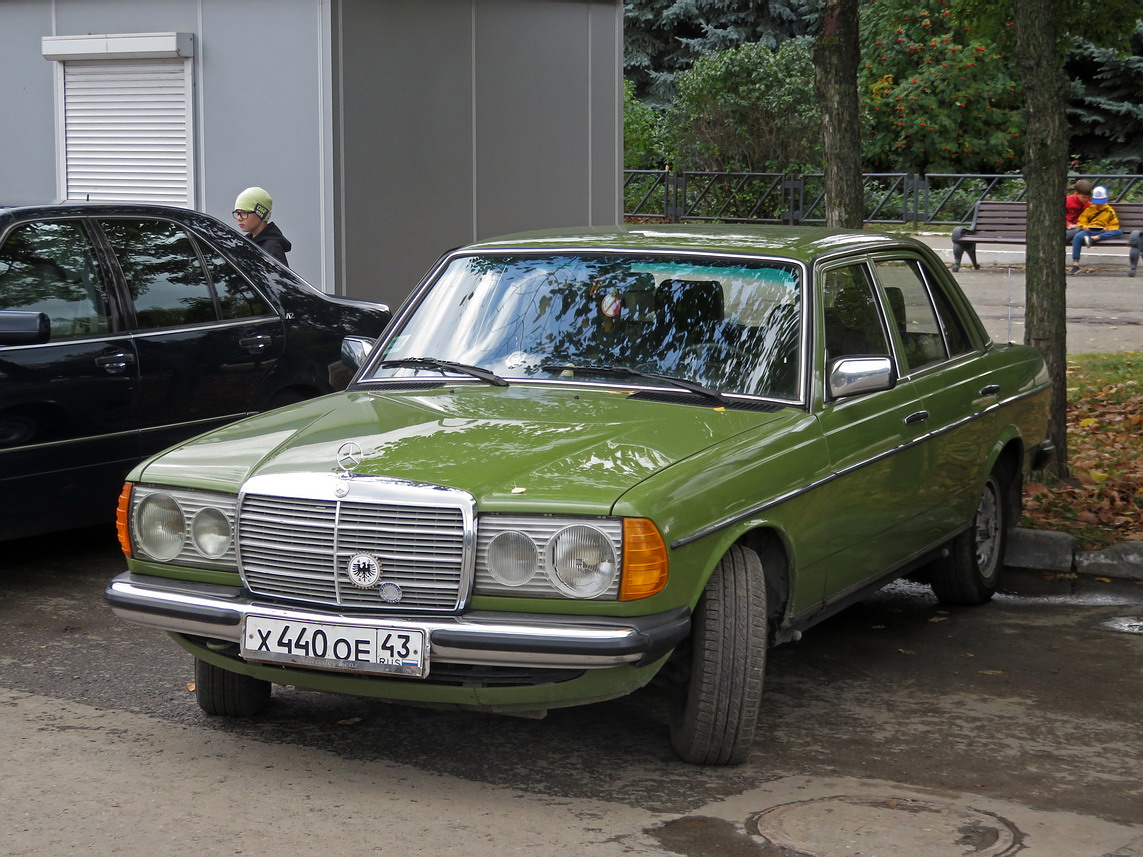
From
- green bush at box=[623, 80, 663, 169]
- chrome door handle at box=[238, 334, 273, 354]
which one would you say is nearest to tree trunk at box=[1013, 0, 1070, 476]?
chrome door handle at box=[238, 334, 273, 354]

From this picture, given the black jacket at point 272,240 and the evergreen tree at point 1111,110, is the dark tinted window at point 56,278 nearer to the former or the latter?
the black jacket at point 272,240

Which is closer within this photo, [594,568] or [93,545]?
[594,568]

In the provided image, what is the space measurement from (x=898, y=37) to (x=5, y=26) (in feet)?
84.2

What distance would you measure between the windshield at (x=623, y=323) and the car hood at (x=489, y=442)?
0.19m

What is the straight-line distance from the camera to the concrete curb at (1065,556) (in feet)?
25.4

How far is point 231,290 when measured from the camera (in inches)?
316

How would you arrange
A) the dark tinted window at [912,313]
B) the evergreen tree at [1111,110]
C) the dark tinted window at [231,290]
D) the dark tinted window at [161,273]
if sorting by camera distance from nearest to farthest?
the dark tinted window at [912,313] < the dark tinted window at [161,273] < the dark tinted window at [231,290] < the evergreen tree at [1111,110]

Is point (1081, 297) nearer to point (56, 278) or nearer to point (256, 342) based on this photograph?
point (256, 342)

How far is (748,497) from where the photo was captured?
189 inches

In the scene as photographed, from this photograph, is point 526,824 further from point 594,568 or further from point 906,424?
point 906,424

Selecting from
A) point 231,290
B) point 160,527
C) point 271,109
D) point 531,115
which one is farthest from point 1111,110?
point 160,527

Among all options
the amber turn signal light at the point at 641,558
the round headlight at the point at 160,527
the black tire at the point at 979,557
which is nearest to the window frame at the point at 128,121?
the black tire at the point at 979,557

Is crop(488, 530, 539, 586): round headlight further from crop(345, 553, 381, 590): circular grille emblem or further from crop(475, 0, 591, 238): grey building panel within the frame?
crop(475, 0, 591, 238): grey building panel

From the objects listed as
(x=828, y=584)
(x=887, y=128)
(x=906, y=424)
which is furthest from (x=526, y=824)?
(x=887, y=128)
